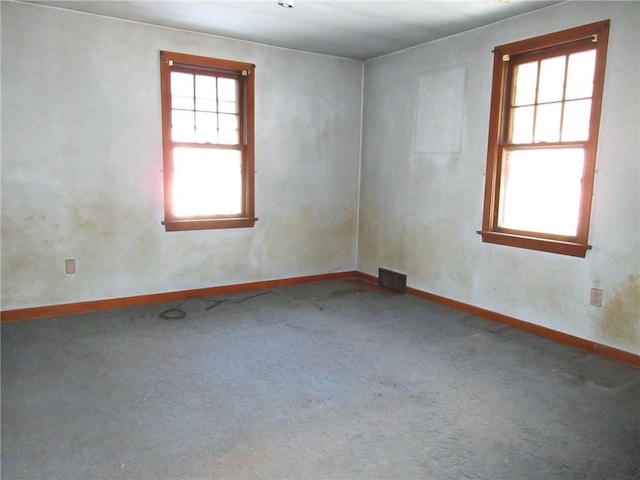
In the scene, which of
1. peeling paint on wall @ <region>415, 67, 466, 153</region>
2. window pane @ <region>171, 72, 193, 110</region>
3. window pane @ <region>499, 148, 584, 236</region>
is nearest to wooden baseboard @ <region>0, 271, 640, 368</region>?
window pane @ <region>499, 148, 584, 236</region>

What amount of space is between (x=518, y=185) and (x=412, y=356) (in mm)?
1849

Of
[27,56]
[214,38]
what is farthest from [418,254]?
[27,56]

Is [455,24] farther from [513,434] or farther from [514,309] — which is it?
[513,434]

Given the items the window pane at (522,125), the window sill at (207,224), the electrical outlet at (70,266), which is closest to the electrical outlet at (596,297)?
the window pane at (522,125)

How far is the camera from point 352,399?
273cm

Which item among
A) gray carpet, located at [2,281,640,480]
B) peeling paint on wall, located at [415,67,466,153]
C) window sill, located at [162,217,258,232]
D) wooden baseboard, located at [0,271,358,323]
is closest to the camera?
gray carpet, located at [2,281,640,480]

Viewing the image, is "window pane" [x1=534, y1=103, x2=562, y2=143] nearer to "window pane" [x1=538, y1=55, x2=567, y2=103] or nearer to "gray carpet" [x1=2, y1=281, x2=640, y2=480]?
"window pane" [x1=538, y1=55, x2=567, y2=103]

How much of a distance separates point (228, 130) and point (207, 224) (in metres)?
1.03

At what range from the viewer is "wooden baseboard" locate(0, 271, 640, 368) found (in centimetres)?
350

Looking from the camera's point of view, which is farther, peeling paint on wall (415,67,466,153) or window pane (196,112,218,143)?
window pane (196,112,218,143)

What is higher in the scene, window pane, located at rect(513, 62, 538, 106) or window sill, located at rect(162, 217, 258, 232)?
window pane, located at rect(513, 62, 538, 106)

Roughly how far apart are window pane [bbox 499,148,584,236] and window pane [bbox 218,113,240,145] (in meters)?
2.75

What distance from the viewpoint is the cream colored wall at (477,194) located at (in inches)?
129

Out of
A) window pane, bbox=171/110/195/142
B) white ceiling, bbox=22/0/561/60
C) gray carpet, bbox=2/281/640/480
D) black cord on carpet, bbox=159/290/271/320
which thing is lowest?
gray carpet, bbox=2/281/640/480
